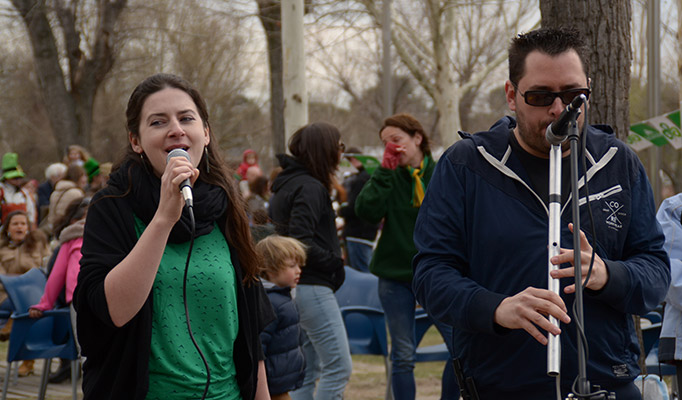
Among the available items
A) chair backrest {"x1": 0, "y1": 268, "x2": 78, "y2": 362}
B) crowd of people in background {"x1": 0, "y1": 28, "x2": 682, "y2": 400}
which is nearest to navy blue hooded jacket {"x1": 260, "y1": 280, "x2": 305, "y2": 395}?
crowd of people in background {"x1": 0, "y1": 28, "x2": 682, "y2": 400}

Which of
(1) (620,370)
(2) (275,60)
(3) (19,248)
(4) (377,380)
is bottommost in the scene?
(4) (377,380)

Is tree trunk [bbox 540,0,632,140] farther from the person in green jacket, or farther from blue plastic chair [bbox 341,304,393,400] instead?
blue plastic chair [bbox 341,304,393,400]

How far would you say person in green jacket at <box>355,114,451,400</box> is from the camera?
6297 millimetres

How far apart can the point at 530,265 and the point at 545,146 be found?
38 centimetres

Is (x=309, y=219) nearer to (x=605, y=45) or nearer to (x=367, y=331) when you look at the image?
(x=367, y=331)

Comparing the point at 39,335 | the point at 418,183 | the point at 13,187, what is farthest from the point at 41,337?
the point at 13,187

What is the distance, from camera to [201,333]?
2.84 m

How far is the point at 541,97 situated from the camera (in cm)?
276

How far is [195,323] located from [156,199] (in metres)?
0.41

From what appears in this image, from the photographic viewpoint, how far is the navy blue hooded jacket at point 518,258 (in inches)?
109

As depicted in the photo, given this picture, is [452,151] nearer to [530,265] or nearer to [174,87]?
[530,265]

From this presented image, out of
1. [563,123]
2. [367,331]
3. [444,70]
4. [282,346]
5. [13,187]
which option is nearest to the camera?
[563,123]

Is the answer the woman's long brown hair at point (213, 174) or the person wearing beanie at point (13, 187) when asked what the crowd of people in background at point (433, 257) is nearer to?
the woman's long brown hair at point (213, 174)

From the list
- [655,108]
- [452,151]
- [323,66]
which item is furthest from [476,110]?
[452,151]
